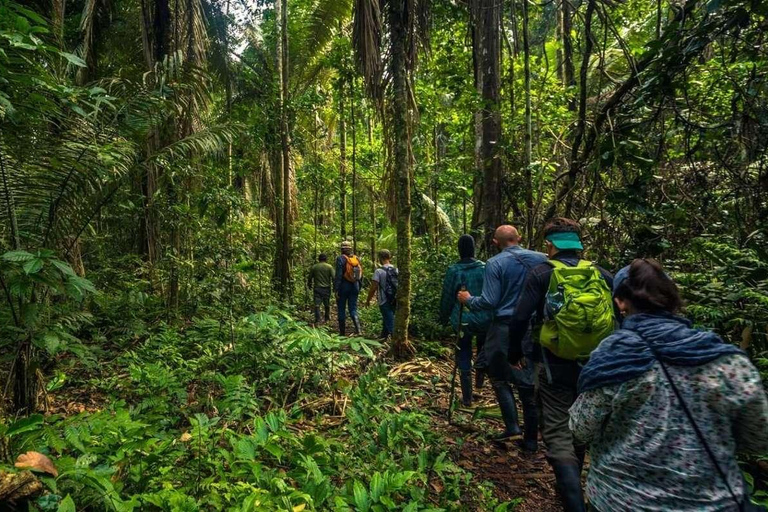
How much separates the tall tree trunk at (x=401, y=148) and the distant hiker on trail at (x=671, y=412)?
4.62 meters

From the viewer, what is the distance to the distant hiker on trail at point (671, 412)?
66.1 inches

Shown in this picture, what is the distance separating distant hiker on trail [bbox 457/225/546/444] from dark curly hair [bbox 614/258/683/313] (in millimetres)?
1822

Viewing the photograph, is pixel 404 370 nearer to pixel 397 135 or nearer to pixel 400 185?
pixel 400 185

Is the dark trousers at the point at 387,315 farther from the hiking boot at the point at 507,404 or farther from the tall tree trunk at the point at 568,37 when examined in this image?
the tall tree trunk at the point at 568,37

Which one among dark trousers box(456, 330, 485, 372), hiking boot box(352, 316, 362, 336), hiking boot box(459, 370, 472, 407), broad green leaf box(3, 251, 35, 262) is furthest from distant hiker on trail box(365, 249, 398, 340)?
broad green leaf box(3, 251, 35, 262)

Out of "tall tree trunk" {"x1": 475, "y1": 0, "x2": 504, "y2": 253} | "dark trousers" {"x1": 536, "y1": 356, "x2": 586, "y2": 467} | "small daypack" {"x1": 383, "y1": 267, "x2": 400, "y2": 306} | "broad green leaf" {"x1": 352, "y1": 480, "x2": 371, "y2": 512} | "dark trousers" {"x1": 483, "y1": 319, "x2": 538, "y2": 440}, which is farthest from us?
"small daypack" {"x1": 383, "y1": 267, "x2": 400, "y2": 306}

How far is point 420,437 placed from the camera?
13.3 feet

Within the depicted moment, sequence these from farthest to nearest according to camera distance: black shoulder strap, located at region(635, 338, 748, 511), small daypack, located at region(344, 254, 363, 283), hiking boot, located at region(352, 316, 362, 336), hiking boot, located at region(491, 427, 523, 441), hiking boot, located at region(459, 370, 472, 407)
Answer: hiking boot, located at region(352, 316, 362, 336) < small daypack, located at region(344, 254, 363, 283) < hiking boot, located at region(459, 370, 472, 407) < hiking boot, located at region(491, 427, 523, 441) < black shoulder strap, located at region(635, 338, 748, 511)

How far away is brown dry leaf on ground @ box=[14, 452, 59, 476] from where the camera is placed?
229 centimetres

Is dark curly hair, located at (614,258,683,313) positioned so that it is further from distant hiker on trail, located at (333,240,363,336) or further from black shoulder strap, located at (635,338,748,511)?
distant hiker on trail, located at (333,240,363,336)

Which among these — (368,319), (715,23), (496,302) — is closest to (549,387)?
(496,302)

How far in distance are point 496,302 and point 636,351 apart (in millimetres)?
2203

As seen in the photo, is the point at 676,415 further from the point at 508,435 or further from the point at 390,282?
the point at 390,282

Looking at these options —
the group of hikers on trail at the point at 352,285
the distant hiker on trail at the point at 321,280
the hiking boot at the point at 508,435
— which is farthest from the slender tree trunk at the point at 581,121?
the distant hiker on trail at the point at 321,280
